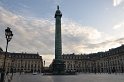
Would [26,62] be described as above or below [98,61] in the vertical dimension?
below

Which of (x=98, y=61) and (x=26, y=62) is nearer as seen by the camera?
(x=26, y=62)

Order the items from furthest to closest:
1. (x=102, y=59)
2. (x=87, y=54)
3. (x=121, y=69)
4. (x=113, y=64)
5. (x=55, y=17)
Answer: (x=87, y=54)
(x=102, y=59)
(x=113, y=64)
(x=121, y=69)
(x=55, y=17)

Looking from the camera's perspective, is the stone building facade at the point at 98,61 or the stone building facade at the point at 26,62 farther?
the stone building facade at the point at 26,62

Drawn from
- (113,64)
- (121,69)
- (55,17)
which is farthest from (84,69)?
(55,17)

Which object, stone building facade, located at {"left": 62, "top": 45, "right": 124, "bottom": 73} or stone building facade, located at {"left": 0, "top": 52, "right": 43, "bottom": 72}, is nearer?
stone building facade, located at {"left": 62, "top": 45, "right": 124, "bottom": 73}

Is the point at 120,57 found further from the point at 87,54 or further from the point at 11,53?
the point at 11,53

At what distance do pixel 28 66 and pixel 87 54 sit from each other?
2071 inches

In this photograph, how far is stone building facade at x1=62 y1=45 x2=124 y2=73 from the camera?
112m

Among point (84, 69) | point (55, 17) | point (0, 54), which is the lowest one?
point (84, 69)

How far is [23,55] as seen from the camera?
140m

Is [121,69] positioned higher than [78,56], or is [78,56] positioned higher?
[78,56]

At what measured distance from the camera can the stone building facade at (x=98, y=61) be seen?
112387 millimetres

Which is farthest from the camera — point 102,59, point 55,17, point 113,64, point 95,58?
point 95,58

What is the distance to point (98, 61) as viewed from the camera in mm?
141250
